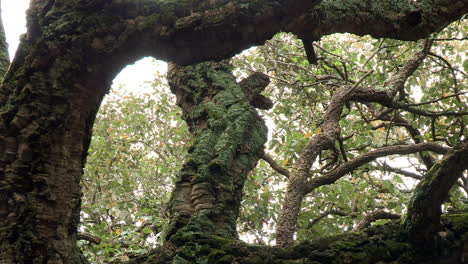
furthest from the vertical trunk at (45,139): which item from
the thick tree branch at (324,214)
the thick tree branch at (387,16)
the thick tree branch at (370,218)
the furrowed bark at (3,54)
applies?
the thick tree branch at (324,214)

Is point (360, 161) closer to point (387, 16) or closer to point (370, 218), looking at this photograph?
point (370, 218)

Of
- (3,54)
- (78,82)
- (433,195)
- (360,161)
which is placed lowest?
(433,195)

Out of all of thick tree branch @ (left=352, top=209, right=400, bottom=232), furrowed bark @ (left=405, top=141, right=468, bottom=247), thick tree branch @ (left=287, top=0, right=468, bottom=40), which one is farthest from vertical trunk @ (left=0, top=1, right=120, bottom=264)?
thick tree branch @ (left=352, top=209, right=400, bottom=232)

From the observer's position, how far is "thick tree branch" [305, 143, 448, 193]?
446cm

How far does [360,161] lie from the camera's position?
467cm

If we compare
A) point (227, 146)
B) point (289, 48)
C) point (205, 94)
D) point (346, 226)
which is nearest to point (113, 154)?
point (289, 48)

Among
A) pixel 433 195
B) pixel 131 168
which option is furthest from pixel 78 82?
pixel 131 168

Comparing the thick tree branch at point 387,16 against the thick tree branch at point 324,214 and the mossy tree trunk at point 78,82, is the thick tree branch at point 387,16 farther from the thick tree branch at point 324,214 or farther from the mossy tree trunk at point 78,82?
the thick tree branch at point 324,214

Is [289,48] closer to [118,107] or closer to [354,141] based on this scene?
[354,141]

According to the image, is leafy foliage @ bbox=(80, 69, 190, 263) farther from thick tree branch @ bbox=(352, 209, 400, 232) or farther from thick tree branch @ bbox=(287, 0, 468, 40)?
thick tree branch @ bbox=(287, 0, 468, 40)

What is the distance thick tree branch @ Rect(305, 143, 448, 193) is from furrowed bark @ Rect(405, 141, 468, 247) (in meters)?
2.07

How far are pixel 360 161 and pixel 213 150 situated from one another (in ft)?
6.70

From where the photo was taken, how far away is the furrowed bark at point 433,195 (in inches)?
81.0

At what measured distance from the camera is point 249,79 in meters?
4.00
